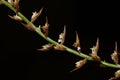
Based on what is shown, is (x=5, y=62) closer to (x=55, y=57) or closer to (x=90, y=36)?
(x=55, y=57)

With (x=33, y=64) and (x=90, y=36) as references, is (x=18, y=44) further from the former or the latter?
(x=90, y=36)

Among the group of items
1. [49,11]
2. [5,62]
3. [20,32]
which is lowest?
[5,62]

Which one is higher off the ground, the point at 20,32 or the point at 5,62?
the point at 20,32

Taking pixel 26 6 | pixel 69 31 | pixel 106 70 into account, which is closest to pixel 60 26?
pixel 69 31

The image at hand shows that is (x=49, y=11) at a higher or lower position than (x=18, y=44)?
higher

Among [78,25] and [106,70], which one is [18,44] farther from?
[106,70]

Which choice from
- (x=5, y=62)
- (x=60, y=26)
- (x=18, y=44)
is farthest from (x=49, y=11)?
(x=5, y=62)
